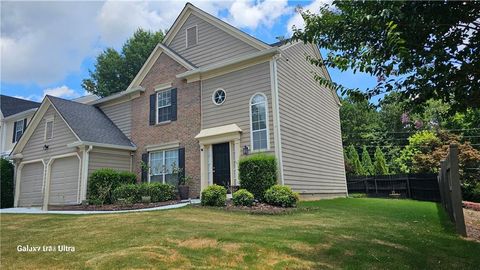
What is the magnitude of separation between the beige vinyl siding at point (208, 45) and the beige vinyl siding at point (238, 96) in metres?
Result: 1.07

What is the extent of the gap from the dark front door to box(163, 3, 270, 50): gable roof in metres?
4.32

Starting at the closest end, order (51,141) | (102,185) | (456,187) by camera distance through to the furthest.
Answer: (456,187), (102,185), (51,141)

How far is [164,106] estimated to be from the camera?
53.7ft

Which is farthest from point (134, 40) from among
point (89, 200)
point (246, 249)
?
point (246, 249)

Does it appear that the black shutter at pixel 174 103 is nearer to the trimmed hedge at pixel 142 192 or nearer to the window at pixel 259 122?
the trimmed hedge at pixel 142 192

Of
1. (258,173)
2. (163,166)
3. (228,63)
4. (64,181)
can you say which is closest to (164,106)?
(163,166)

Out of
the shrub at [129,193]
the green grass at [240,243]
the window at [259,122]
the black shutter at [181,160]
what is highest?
the window at [259,122]

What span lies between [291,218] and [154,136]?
9.55 m

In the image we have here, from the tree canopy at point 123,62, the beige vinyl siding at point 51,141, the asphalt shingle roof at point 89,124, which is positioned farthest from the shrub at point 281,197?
the tree canopy at point 123,62

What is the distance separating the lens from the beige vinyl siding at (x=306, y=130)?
13477 millimetres

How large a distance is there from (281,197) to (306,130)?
5299 mm

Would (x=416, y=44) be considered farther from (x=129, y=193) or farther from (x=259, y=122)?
(x=129, y=193)

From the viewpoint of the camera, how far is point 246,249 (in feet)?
17.1

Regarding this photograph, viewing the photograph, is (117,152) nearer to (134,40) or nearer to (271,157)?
(271,157)
